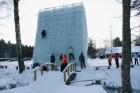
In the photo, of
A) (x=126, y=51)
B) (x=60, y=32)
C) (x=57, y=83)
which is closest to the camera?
(x=126, y=51)

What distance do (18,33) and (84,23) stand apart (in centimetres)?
778

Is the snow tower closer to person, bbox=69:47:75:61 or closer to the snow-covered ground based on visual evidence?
person, bbox=69:47:75:61

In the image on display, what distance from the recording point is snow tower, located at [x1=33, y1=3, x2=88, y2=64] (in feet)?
105

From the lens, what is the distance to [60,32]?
110 feet

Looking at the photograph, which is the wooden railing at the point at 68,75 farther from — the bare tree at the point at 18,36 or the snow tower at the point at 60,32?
the snow tower at the point at 60,32

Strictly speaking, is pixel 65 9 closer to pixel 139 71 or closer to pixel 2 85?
pixel 139 71

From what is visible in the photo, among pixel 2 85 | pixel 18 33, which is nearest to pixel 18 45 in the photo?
pixel 18 33

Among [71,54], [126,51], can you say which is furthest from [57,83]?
[71,54]

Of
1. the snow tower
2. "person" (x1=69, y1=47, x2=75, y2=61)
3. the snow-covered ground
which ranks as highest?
the snow tower

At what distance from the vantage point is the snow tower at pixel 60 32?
32.1 m

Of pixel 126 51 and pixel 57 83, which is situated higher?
pixel 126 51

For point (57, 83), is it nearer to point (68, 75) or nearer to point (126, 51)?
point (68, 75)

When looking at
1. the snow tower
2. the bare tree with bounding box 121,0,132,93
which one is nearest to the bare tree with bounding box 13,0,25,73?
the snow tower

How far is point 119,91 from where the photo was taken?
2084cm
